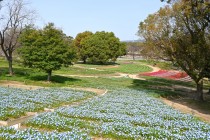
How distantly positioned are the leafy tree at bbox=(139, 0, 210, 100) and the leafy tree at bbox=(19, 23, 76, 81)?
12.5m

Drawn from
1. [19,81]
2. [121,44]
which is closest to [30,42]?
[19,81]

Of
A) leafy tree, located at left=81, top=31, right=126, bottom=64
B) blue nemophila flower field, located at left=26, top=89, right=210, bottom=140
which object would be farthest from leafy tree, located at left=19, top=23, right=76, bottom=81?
leafy tree, located at left=81, top=31, right=126, bottom=64

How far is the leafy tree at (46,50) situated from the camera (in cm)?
3781

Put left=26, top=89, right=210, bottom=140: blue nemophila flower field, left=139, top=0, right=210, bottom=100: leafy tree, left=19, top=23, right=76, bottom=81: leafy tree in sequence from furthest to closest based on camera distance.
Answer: left=19, top=23, right=76, bottom=81: leafy tree < left=139, top=0, right=210, bottom=100: leafy tree < left=26, top=89, right=210, bottom=140: blue nemophila flower field

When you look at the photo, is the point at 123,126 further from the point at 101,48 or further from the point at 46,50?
the point at 101,48

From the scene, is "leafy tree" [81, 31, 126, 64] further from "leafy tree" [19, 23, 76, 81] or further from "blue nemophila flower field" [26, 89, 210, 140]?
"blue nemophila flower field" [26, 89, 210, 140]

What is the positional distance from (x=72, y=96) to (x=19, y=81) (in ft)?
50.5

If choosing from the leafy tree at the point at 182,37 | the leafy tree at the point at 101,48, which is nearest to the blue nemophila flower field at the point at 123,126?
the leafy tree at the point at 182,37

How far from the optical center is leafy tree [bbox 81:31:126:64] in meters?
91.1

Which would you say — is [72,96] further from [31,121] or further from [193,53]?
[193,53]

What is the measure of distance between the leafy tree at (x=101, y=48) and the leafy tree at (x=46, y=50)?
50.5 m

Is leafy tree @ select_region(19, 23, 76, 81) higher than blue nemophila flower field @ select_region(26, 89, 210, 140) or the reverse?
higher

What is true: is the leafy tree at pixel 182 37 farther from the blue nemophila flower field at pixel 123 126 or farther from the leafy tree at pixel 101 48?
the leafy tree at pixel 101 48

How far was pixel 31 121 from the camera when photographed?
14203 millimetres
